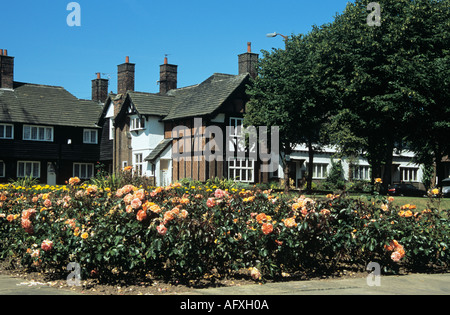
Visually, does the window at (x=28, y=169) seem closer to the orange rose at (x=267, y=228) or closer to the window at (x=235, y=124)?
the window at (x=235, y=124)

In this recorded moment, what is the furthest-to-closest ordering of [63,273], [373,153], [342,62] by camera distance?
[373,153], [342,62], [63,273]

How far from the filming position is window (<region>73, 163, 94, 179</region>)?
5175 cm

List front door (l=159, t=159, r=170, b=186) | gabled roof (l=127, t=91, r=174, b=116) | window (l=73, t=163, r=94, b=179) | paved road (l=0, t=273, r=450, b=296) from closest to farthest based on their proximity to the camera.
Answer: paved road (l=0, t=273, r=450, b=296)
front door (l=159, t=159, r=170, b=186)
gabled roof (l=127, t=91, r=174, b=116)
window (l=73, t=163, r=94, b=179)

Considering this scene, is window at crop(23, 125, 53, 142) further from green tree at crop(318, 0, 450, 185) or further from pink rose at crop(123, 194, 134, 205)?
pink rose at crop(123, 194, 134, 205)

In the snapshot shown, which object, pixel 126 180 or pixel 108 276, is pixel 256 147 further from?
pixel 108 276

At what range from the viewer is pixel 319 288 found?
802cm

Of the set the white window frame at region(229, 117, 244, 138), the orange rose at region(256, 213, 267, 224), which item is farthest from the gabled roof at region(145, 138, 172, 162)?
the orange rose at region(256, 213, 267, 224)

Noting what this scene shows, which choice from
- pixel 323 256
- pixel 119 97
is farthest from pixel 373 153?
pixel 323 256

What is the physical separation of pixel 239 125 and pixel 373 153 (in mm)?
10507

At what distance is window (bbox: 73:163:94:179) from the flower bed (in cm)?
4218

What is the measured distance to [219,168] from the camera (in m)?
41.0

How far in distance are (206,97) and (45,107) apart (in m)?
16.9

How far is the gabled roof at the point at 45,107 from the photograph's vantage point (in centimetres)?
4800
